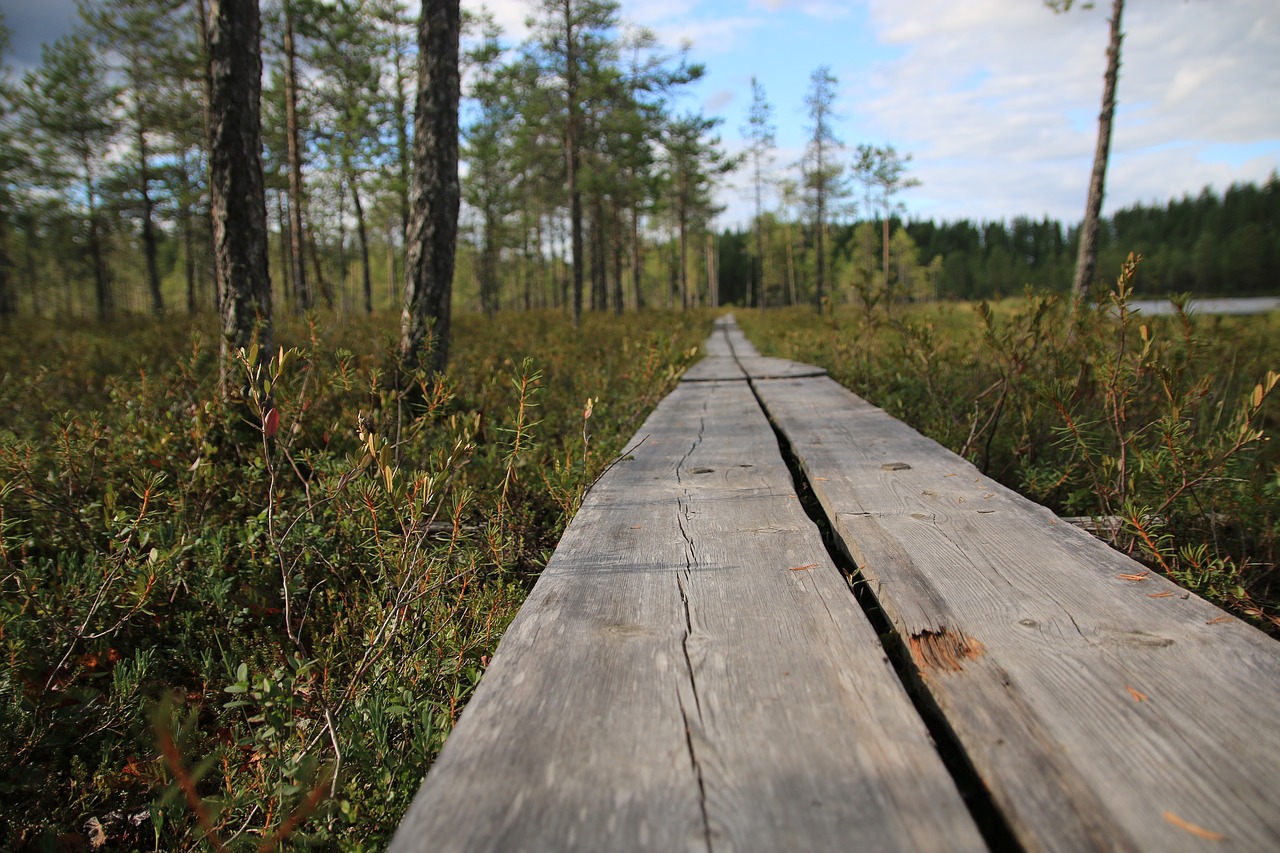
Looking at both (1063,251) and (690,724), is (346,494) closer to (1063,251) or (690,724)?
(690,724)

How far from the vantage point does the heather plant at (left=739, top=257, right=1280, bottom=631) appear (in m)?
1.90

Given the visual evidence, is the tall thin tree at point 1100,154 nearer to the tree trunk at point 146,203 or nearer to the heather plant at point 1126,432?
the heather plant at point 1126,432

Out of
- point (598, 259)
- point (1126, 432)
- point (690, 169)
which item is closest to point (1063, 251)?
point (690, 169)

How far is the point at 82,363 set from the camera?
6.18m

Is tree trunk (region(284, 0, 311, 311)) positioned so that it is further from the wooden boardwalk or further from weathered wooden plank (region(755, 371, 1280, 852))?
weathered wooden plank (region(755, 371, 1280, 852))

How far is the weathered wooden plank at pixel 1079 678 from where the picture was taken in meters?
0.74

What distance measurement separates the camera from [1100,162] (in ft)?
37.6

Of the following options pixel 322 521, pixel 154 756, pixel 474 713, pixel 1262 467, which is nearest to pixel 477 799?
pixel 474 713

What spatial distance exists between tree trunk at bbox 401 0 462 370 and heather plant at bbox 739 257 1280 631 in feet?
11.8

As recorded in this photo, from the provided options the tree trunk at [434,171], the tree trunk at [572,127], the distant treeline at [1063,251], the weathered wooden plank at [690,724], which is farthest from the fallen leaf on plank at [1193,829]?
the distant treeline at [1063,251]

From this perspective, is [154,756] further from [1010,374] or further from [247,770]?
[1010,374]

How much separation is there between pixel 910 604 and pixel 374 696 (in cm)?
127

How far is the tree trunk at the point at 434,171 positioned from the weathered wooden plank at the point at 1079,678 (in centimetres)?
413

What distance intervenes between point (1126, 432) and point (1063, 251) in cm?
11996
